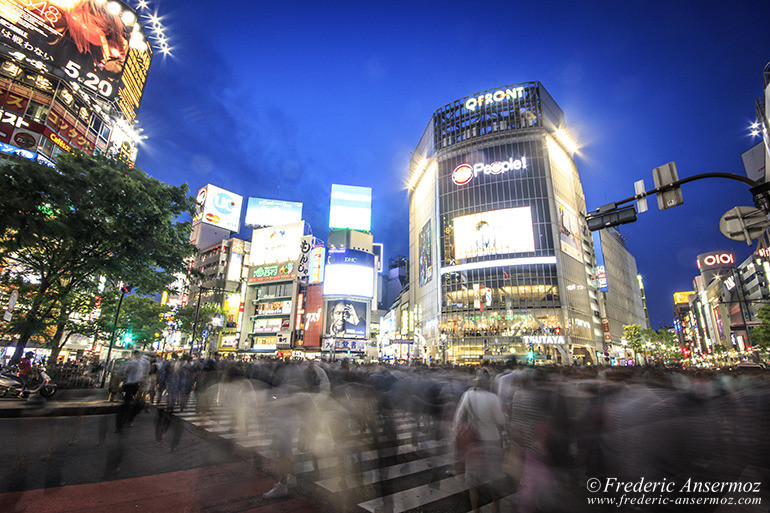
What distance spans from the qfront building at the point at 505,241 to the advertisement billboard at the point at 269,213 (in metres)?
31.8

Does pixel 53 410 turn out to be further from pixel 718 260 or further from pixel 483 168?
pixel 718 260

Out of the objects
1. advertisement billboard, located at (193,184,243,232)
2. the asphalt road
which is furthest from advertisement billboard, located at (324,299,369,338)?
the asphalt road

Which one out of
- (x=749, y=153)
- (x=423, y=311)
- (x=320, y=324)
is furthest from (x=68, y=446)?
(x=423, y=311)

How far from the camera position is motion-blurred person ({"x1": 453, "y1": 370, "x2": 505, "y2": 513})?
4.38 meters

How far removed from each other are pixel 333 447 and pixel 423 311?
65.3 meters

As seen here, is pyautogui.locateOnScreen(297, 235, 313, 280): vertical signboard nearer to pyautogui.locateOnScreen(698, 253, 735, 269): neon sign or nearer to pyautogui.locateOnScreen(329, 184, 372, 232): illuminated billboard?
pyautogui.locateOnScreen(329, 184, 372, 232): illuminated billboard

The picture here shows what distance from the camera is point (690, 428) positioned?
3.07 meters

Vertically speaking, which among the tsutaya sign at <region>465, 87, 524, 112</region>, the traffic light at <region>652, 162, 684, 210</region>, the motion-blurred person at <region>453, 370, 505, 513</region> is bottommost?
the motion-blurred person at <region>453, 370, 505, 513</region>

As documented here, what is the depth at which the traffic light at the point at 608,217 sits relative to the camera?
10.3 meters

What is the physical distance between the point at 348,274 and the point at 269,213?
31.4 metres

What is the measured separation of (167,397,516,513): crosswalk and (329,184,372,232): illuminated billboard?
61920 millimetres

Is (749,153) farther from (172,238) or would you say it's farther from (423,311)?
(423,311)

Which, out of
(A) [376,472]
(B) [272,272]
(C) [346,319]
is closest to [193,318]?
(B) [272,272]

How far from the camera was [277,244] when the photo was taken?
222 feet
